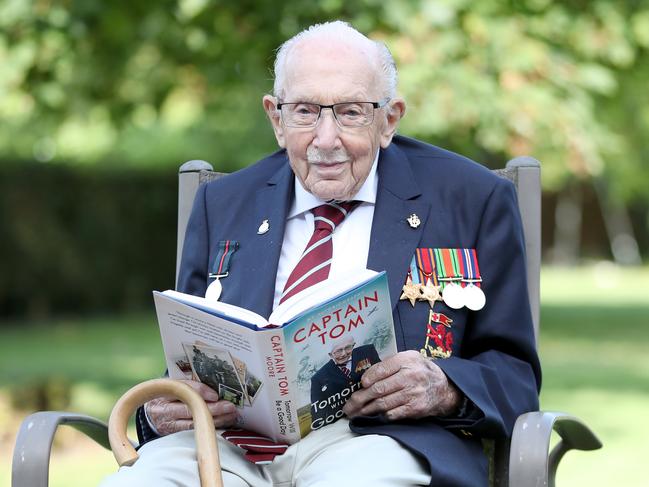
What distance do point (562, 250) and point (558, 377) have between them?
90.1 ft

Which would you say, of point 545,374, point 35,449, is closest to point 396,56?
point 545,374

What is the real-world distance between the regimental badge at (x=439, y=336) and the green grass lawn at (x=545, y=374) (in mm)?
3359

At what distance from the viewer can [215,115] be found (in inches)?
477

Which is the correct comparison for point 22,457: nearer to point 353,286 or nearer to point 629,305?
point 353,286

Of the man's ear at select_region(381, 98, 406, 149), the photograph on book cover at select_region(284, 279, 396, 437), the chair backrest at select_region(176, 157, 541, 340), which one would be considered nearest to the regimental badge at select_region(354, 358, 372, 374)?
the photograph on book cover at select_region(284, 279, 396, 437)

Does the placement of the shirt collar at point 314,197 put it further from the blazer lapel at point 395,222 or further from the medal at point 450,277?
the medal at point 450,277

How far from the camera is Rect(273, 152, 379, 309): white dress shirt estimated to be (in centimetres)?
364

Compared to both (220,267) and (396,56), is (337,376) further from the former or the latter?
(396,56)

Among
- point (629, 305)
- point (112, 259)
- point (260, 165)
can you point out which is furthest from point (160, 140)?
point (260, 165)

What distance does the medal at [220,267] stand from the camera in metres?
3.75

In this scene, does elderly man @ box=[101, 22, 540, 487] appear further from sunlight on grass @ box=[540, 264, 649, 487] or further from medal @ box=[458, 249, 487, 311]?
sunlight on grass @ box=[540, 264, 649, 487]

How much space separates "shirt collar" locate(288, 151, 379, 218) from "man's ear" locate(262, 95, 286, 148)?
0.47 ft

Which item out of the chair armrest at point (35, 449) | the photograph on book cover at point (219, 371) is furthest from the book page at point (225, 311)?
the chair armrest at point (35, 449)

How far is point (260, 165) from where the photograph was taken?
4043mm
